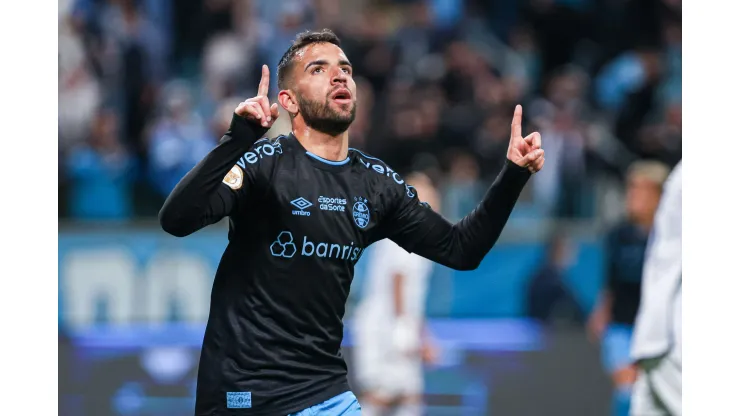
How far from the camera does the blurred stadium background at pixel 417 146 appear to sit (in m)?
9.52

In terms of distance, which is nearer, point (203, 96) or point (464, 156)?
point (464, 156)

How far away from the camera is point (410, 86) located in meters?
11.8

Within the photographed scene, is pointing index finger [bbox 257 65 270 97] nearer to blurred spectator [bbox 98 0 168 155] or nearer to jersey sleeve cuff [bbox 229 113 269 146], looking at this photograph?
jersey sleeve cuff [bbox 229 113 269 146]

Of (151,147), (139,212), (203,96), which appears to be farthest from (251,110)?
(203,96)

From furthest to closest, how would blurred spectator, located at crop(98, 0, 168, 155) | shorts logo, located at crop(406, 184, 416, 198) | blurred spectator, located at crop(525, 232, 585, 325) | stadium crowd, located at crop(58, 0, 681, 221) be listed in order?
blurred spectator, located at crop(98, 0, 168, 155)
stadium crowd, located at crop(58, 0, 681, 221)
blurred spectator, located at crop(525, 232, 585, 325)
shorts logo, located at crop(406, 184, 416, 198)

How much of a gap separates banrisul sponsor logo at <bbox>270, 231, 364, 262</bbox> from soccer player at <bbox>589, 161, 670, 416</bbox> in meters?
5.00

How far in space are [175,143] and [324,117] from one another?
22.9 ft

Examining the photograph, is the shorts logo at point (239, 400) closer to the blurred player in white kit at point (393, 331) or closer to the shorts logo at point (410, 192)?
the shorts logo at point (410, 192)

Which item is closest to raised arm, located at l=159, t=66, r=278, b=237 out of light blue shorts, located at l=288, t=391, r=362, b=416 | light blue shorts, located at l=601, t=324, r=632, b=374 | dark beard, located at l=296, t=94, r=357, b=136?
dark beard, located at l=296, t=94, r=357, b=136

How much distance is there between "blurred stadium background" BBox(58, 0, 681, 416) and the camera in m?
9.52

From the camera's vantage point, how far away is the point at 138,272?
393 inches

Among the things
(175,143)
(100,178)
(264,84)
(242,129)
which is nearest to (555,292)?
(175,143)

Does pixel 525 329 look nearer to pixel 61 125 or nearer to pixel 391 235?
pixel 391 235

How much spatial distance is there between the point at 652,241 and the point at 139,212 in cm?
532
